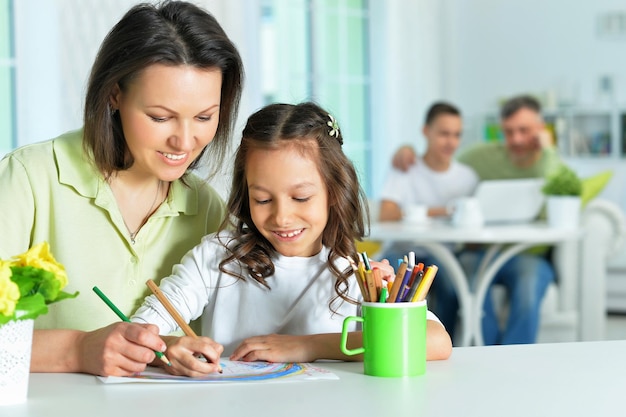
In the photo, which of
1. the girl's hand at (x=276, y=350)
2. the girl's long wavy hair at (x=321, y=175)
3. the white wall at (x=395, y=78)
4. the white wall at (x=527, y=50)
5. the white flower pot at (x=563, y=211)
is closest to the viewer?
the girl's hand at (x=276, y=350)

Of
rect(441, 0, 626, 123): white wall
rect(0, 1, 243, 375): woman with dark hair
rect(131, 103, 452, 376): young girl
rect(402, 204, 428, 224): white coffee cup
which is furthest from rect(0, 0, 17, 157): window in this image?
rect(441, 0, 626, 123): white wall

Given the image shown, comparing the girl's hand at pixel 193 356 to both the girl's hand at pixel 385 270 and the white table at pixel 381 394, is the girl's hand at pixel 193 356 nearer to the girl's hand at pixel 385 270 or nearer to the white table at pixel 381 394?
the white table at pixel 381 394

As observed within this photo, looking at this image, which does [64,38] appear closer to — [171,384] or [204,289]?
[204,289]

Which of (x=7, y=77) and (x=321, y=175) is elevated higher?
(x=7, y=77)

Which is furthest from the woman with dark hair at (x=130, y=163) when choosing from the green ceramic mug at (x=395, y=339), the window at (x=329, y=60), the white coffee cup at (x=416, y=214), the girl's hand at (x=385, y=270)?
the window at (x=329, y=60)

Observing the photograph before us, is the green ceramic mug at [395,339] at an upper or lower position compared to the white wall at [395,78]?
lower

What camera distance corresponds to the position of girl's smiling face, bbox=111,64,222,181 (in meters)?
1.51

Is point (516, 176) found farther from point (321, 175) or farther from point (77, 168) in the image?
point (77, 168)

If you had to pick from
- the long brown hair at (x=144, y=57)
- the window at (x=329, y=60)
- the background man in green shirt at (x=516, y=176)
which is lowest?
the background man in green shirt at (x=516, y=176)

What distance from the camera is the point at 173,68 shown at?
1.52 meters

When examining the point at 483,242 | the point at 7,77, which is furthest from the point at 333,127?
the point at 483,242

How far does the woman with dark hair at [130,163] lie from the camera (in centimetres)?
152

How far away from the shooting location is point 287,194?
1.57 metres

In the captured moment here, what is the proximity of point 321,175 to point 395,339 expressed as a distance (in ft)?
1.38
